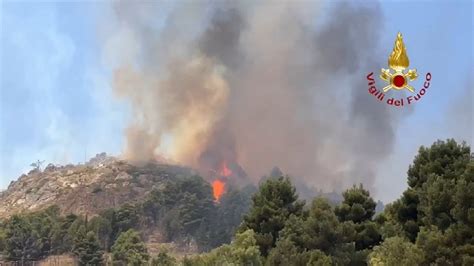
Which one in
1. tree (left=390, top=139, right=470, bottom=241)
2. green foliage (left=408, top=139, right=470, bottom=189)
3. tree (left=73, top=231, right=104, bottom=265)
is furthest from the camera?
tree (left=73, top=231, right=104, bottom=265)

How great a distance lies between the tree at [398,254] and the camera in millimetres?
28364

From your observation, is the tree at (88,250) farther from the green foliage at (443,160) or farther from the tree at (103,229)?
the green foliage at (443,160)

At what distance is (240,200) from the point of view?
174125 millimetres

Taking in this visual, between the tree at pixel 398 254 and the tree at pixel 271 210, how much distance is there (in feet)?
44.5

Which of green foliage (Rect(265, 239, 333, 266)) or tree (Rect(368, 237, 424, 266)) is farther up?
green foliage (Rect(265, 239, 333, 266))

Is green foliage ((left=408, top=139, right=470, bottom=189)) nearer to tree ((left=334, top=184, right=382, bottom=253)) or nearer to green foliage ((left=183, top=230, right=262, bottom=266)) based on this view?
tree ((left=334, top=184, right=382, bottom=253))

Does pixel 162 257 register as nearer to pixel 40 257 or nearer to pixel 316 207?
pixel 316 207

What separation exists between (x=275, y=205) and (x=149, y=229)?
113m

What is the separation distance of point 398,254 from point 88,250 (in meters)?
77.1

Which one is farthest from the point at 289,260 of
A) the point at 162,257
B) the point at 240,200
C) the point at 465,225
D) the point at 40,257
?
the point at 240,200

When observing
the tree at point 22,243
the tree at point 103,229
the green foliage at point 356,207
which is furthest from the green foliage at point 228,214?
the green foliage at point 356,207

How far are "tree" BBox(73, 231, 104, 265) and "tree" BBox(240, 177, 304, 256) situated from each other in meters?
58.0

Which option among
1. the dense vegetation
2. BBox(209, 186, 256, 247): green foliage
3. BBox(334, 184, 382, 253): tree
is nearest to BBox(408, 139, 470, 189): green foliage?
the dense vegetation

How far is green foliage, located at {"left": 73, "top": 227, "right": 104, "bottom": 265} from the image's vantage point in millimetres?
95688
